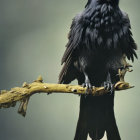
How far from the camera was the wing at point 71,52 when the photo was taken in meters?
1.48

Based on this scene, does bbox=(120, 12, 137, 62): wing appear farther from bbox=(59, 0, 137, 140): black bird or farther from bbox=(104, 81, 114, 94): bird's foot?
bbox=(104, 81, 114, 94): bird's foot

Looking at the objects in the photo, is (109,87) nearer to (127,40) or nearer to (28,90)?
(127,40)

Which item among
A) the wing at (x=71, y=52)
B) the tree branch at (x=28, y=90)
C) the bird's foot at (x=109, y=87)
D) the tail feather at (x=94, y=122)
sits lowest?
the tail feather at (x=94, y=122)

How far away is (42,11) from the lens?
1.83m

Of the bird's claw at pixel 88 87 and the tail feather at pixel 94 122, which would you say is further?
the tail feather at pixel 94 122

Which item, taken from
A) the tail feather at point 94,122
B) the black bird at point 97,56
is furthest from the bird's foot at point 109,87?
the tail feather at point 94,122

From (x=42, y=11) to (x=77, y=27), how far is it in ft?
1.34

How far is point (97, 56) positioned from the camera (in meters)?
1.50

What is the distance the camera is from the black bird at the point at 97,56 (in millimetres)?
1449

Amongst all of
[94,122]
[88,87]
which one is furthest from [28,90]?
[94,122]

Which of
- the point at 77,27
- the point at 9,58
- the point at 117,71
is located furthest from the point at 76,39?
the point at 9,58

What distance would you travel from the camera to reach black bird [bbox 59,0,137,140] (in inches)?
57.1

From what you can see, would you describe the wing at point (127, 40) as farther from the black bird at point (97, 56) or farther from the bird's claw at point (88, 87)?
the bird's claw at point (88, 87)

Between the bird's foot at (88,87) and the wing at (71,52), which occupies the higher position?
the wing at (71,52)
